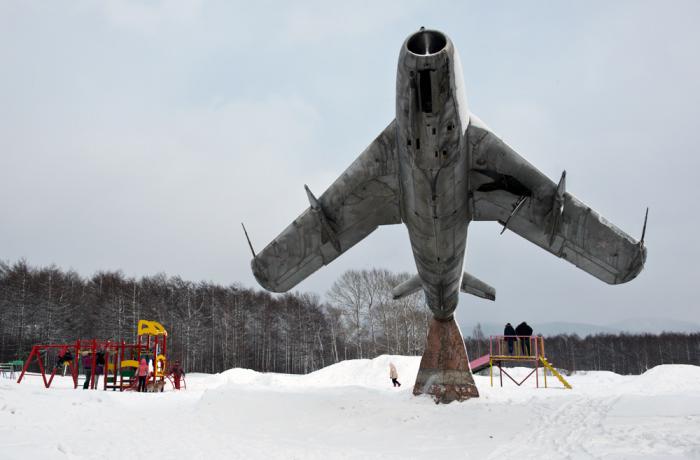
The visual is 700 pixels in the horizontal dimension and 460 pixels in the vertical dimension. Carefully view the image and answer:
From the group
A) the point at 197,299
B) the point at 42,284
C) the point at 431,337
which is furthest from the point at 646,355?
the point at 42,284

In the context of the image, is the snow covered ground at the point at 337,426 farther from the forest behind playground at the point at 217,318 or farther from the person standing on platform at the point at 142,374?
the forest behind playground at the point at 217,318

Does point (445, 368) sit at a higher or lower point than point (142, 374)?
higher

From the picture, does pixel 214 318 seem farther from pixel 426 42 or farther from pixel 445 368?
pixel 426 42

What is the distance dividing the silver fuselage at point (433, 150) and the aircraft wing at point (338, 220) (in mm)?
983

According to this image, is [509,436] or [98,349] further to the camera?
[98,349]

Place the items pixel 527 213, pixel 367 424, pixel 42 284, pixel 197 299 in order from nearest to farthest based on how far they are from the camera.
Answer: pixel 527 213, pixel 367 424, pixel 42 284, pixel 197 299

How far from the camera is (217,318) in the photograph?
1895 inches

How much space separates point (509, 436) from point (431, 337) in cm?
589

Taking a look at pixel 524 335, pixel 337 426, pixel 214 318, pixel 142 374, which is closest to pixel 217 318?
pixel 214 318

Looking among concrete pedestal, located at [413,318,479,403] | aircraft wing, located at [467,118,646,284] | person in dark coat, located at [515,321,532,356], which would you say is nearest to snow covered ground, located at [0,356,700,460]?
concrete pedestal, located at [413,318,479,403]

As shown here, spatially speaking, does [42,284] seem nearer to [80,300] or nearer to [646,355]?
[80,300]

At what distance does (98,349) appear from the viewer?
56.1ft

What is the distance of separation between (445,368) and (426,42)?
10.4 metres

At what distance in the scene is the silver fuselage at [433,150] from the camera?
5.30 metres
